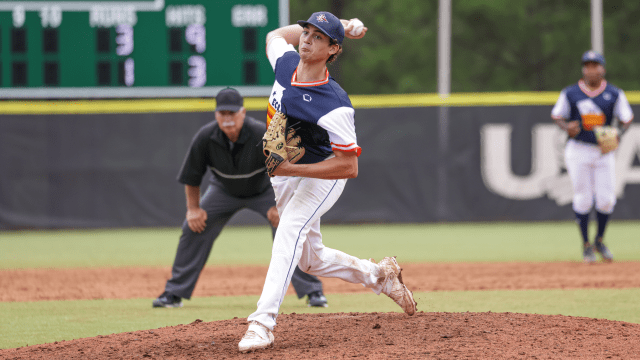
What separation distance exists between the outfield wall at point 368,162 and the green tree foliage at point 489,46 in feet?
44.4

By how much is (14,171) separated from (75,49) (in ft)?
7.59

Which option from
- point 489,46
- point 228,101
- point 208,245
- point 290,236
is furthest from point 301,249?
point 489,46

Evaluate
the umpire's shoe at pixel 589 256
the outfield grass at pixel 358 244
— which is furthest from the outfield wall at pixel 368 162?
the umpire's shoe at pixel 589 256

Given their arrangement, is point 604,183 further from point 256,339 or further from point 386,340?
point 256,339

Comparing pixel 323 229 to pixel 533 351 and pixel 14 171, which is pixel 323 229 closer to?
pixel 14 171

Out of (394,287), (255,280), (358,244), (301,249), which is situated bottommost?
(358,244)

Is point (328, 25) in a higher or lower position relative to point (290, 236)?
higher

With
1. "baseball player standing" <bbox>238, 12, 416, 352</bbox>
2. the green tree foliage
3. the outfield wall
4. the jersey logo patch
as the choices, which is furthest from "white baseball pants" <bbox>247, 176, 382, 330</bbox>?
the green tree foliage

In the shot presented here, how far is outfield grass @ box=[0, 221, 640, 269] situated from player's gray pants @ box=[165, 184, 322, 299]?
9.05ft

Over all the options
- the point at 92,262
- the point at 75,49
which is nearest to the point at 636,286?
the point at 92,262

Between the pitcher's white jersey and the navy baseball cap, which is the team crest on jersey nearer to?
the pitcher's white jersey

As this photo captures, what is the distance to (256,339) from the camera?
3.63 metres

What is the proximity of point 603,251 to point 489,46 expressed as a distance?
19874 mm

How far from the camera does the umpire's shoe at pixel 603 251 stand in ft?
25.8
